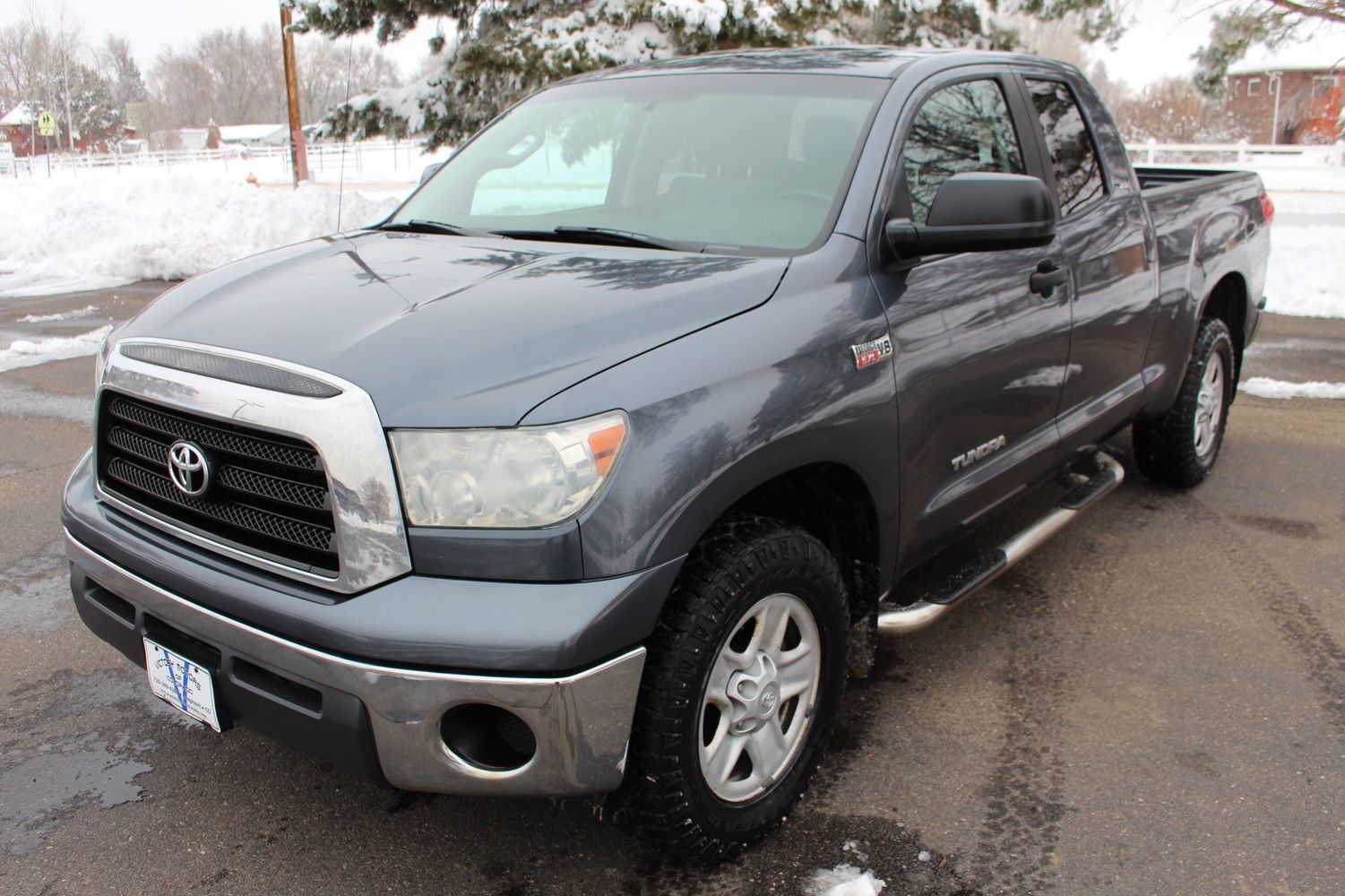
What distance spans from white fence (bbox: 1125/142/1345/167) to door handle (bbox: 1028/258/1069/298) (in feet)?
89.1

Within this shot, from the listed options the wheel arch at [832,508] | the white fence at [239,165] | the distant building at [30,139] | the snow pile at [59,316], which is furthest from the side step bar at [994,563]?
the distant building at [30,139]

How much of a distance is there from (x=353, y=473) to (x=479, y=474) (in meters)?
0.24

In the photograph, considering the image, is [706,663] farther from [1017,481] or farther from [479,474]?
[1017,481]

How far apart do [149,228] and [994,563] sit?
13152 millimetres

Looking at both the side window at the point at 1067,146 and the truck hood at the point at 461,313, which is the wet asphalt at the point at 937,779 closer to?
the truck hood at the point at 461,313

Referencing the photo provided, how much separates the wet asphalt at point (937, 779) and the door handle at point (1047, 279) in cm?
120

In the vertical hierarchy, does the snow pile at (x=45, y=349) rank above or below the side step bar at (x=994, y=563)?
above

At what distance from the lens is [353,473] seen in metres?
2.12

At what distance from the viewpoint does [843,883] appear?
2520 mm

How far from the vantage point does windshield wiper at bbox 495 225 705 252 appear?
116 inches

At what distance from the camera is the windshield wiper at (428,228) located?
330cm

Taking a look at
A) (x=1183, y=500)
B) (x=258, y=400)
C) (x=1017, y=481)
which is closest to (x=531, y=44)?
(x=1183, y=500)

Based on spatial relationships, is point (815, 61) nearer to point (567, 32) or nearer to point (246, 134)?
point (567, 32)

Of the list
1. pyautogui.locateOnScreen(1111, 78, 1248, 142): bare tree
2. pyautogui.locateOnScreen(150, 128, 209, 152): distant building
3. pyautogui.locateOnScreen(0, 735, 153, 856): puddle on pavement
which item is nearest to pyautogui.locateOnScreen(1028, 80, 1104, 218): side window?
pyautogui.locateOnScreen(0, 735, 153, 856): puddle on pavement
